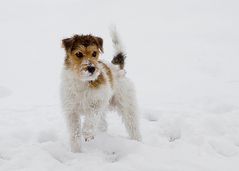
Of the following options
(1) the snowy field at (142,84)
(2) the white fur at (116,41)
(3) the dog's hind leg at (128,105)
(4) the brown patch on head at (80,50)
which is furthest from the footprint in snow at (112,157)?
(2) the white fur at (116,41)

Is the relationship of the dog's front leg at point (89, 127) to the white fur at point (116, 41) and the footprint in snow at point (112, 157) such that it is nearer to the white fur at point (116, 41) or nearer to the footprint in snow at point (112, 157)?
the footprint in snow at point (112, 157)

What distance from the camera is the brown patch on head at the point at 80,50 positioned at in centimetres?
504

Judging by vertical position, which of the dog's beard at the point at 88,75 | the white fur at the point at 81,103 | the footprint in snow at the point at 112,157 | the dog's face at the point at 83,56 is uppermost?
the dog's face at the point at 83,56

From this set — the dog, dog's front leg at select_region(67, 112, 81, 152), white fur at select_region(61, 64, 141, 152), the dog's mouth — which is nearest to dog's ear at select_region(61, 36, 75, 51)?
the dog

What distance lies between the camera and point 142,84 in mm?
9844

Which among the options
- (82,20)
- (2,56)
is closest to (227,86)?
(2,56)

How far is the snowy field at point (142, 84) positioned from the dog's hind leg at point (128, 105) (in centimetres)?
28

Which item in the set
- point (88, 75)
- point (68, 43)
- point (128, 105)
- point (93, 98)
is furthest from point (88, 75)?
point (128, 105)

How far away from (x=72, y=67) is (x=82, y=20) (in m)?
10.5

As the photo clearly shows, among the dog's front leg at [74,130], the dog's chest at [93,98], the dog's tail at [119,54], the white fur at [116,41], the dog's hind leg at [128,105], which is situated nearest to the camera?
the dog's chest at [93,98]

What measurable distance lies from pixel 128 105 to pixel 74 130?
98 centimetres

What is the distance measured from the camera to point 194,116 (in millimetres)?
7121

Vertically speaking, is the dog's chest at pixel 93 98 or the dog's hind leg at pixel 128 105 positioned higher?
the dog's chest at pixel 93 98

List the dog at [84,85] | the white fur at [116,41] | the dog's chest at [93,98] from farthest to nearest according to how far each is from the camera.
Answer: the white fur at [116,41] → the dog's chest at [93,98] → the dog at [84,85]
